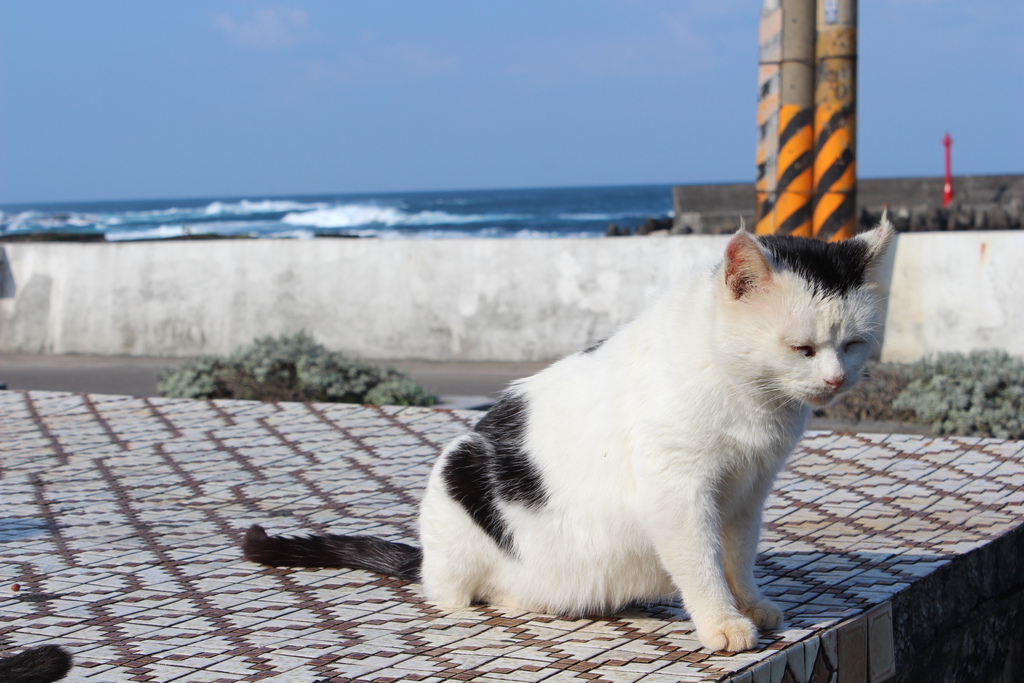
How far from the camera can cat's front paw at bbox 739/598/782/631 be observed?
9.53 feet

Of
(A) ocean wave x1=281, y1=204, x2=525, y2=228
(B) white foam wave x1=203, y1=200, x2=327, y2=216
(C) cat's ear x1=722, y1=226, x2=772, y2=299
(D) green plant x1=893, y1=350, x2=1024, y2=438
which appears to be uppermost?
(B) white foam wave x1=203, y1=200, x2=327, y2=216

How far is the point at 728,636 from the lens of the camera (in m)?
2.71

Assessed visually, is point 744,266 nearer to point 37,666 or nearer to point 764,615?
point 764,615

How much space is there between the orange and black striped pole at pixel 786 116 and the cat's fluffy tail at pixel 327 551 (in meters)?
6.64

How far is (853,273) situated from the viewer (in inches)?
101

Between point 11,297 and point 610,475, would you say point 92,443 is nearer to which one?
point 610,475

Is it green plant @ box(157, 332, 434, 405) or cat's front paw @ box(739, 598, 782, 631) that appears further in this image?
green plant @ box(157, 332, 434, 405)

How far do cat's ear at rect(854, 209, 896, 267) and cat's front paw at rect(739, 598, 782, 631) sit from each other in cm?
104

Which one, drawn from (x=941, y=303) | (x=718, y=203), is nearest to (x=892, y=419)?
(x=941, y=303)

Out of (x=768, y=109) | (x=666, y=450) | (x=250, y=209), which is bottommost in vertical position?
(x=666, y=450)

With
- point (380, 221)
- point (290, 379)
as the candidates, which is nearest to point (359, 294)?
point (290, 379)

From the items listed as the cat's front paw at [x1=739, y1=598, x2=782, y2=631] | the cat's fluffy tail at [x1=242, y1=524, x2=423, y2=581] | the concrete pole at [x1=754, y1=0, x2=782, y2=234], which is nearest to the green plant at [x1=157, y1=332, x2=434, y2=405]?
the concrete pole at [x1=754, y1=0, x2=782, y2=234]

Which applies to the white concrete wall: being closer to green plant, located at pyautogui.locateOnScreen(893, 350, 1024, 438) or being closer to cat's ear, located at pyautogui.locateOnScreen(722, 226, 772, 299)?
green plant, located at pyautogui.locateOnScreen(893, 350, 1024, 438)

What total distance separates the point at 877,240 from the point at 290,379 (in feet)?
21.3
